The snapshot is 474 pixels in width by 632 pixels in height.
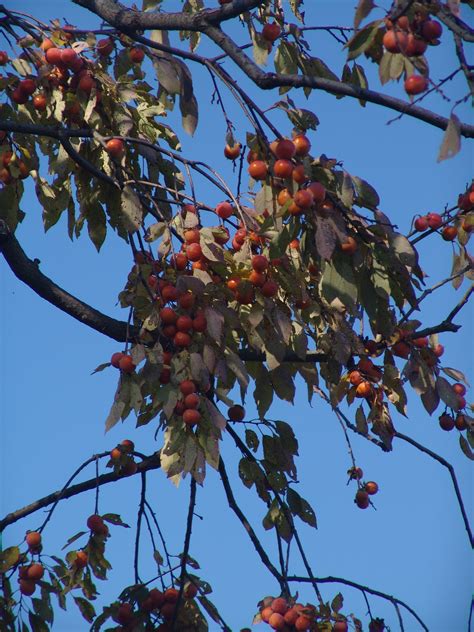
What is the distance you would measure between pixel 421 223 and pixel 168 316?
96cm

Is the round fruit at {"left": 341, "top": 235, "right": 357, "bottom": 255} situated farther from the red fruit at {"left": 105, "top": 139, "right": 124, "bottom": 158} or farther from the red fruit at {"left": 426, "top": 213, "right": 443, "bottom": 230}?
the red fruit at {"left": 105, "top": 139, "right": 124, "bottom": 158}

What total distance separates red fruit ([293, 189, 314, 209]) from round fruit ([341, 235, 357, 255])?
15 cm

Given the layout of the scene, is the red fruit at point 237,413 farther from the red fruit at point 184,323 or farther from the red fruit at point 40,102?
the red fruit at point 40,102

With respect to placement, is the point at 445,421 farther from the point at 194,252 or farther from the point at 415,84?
the point at 415,84

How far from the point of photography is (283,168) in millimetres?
2393

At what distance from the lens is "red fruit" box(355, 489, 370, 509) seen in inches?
141

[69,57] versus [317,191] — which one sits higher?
[69,57]

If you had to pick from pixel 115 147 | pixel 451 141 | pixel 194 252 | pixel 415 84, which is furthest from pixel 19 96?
pixel 451 141

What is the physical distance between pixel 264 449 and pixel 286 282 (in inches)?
30.2

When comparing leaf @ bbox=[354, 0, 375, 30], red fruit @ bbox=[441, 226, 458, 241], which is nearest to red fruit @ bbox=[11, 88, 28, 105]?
red fruit @ bbox=[441, 226, 458, 241]

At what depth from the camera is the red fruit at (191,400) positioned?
99.5 inches

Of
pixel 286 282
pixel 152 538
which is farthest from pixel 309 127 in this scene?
pixel 152 538

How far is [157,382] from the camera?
268 centimetres

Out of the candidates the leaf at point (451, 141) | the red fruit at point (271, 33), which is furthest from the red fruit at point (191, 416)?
the red fruit at point (271, 33)
